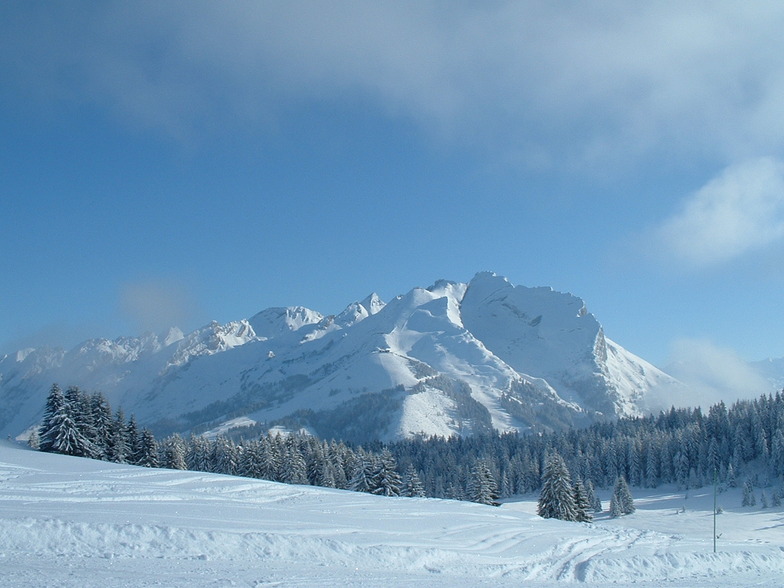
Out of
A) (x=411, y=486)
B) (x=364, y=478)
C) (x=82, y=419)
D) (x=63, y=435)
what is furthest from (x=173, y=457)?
(x=411, y=486)

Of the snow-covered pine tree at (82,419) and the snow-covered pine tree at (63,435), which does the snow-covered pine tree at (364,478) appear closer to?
the snow-covered pine tree at (82,419)

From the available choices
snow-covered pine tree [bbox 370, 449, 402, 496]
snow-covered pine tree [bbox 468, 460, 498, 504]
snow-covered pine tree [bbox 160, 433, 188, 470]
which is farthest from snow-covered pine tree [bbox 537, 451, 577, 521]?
snow-covered pine tree [bbox 160, 433, 188, 470]

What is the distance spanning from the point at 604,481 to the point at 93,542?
119 meters

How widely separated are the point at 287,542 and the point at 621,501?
77.9 m

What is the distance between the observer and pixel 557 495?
189 feet

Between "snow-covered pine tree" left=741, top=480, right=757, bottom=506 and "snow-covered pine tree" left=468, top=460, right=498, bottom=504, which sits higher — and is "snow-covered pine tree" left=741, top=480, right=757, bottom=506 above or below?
below

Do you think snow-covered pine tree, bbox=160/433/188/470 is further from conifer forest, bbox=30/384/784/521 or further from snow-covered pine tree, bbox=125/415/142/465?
snow-covered pine tree, bbox=125/415/142/465

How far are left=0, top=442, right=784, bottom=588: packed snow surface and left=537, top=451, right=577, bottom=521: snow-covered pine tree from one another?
1515 cm

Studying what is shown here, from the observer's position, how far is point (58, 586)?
15.1 meters

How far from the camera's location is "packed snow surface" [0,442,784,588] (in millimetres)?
19234

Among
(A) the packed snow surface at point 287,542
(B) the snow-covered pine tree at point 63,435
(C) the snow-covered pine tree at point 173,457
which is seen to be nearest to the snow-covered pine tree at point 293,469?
(C) the snow-covered pine tree at point 173,457

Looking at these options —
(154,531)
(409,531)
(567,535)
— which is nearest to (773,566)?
(567,535)

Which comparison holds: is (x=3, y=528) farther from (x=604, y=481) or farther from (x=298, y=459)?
(x=604, y=481)

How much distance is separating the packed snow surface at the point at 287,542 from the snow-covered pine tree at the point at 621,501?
1967 inches
